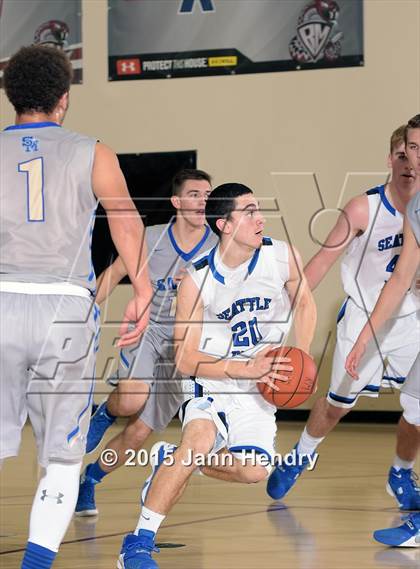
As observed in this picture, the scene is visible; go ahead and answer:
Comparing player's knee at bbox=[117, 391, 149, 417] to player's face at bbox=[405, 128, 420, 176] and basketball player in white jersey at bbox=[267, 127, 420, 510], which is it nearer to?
basketball player in white jersey at bbox=[267, 127, 420, 510]

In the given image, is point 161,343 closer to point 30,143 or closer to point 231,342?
point 231,342

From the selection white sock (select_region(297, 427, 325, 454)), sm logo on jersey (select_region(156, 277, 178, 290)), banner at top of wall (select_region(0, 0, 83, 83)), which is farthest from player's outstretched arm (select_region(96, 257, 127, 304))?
banner at top of wall (select_region(0, 0, 83, 83))

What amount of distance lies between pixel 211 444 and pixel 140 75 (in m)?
7.37

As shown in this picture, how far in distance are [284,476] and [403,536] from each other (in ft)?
4.72

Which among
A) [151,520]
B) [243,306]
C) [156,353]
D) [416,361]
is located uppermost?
[243,306]

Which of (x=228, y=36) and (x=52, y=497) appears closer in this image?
(x=52, y=497)

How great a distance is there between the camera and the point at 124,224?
352 centimetres

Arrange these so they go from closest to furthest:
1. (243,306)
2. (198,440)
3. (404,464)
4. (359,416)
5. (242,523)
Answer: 1. (198,440)
2. (243,306)
3. (242,523)
4. (404,464)
5. (359,416)

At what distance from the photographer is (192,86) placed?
10.9 m

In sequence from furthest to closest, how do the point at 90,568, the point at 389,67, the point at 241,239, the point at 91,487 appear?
the point at 389,67 < the point at 91,487 < the point at 241,239 < the point at 90,568

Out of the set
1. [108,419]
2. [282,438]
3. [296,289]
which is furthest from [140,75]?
[296,289]

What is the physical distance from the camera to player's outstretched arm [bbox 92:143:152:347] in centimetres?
345

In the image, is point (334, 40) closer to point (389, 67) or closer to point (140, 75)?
point (389, 67)

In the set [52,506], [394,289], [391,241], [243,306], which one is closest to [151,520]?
[52,506]
